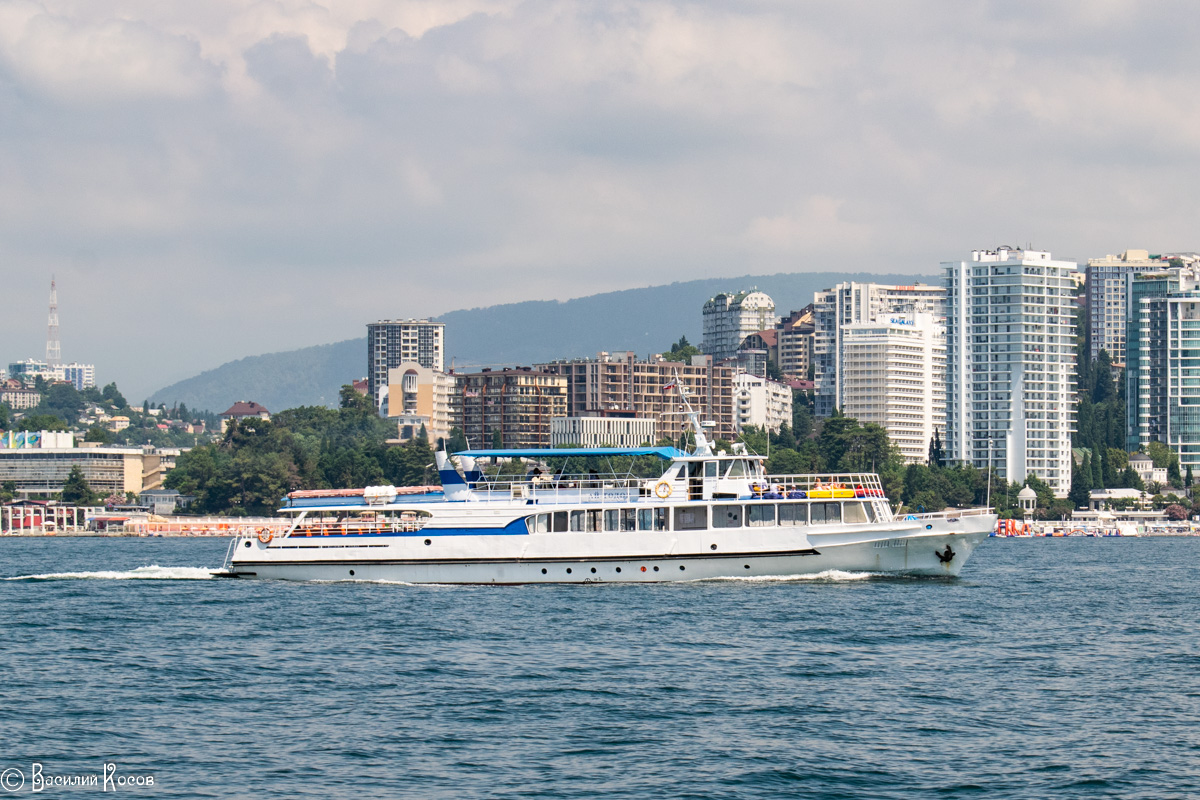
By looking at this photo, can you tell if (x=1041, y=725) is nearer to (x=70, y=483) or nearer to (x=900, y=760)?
(x=900, y=760)

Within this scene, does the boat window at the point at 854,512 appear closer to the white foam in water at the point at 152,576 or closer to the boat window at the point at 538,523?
the boat window at the point at 538,523

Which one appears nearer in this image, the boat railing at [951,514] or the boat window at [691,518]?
the boat window at [691,518]

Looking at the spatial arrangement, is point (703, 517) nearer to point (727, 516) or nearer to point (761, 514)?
point (727, 516)

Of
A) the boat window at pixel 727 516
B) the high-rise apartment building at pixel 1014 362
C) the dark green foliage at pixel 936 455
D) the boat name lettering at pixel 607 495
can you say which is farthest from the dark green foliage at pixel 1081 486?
the boat name lettering at pixel 607 495

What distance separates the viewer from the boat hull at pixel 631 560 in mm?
53469

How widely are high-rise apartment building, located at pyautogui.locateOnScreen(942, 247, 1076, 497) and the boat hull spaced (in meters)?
144

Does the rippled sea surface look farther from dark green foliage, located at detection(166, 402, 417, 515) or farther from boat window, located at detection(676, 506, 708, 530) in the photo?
dark green foliage, located at detection(166, 402, 417, 515)

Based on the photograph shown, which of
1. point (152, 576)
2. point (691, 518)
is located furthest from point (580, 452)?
point (152, 576)

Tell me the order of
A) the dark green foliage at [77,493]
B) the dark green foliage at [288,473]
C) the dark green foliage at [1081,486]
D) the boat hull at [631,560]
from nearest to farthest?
the boat hull at [631,560] → the dark green foliage at [288,473] → the dark green foliage at [77,493] → the dark green foliage at [1081,486]

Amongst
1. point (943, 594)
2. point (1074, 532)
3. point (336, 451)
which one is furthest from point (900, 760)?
point (336, 451)

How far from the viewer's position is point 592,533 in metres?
54.0

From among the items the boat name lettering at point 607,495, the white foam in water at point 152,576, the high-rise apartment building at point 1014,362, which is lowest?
the white foam in water at point 152,576

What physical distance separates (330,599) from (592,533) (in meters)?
9.10

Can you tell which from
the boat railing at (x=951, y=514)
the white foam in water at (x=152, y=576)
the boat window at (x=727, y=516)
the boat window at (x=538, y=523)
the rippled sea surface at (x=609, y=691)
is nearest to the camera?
the rippled sea surface at (x=609, y=691)
